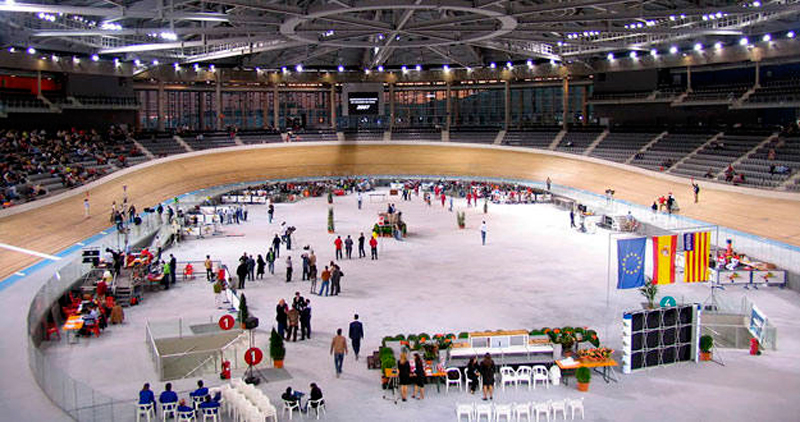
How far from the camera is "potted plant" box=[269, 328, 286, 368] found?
1723 cm

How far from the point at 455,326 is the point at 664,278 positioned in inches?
232

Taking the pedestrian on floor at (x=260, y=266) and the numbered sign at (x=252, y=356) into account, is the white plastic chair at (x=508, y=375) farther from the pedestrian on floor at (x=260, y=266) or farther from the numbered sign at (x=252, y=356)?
the pedestrian on floor at (x=260, y=266)

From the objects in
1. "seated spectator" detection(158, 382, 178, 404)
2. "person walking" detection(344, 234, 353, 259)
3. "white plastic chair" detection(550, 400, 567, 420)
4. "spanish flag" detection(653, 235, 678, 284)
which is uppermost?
"spanish flag" detection(653, 235, 678, 284)

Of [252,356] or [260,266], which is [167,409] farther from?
[260,266]

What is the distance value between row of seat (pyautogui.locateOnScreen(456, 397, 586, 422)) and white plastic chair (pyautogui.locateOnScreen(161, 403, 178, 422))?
551 cm

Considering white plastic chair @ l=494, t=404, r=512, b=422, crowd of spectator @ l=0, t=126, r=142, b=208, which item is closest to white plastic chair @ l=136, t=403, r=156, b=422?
white plastic chair @ l=494, t=404, r=512, b=422

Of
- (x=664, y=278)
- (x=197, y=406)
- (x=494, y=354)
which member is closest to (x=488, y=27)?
(x=664, y=278)

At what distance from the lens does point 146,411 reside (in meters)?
14.0

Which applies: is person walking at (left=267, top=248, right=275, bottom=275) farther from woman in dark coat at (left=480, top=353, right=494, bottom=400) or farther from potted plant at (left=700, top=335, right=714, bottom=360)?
potted plant at (left=700, top=335, right=714, bottom=360)

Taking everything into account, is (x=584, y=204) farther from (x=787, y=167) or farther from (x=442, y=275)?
(x=442, y=275)

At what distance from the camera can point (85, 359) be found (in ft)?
59.5

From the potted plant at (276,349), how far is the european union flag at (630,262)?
8780mm

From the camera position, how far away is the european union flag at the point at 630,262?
19.0 m

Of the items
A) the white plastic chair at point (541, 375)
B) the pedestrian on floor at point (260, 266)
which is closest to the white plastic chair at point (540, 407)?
the white plastic chair at point (541, 375)
